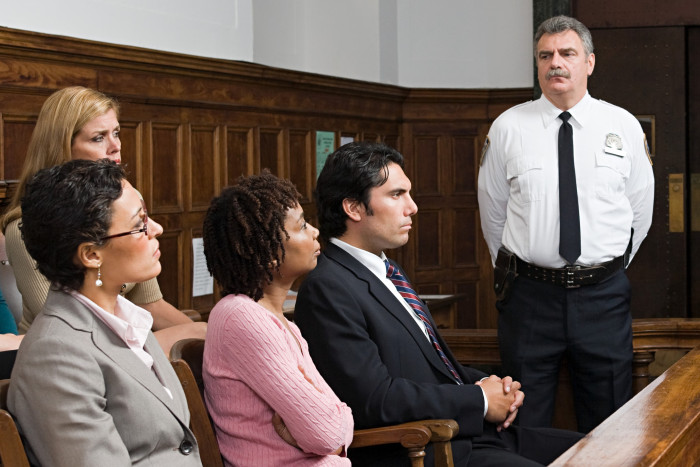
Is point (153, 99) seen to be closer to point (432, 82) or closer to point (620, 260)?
point (620, 260)

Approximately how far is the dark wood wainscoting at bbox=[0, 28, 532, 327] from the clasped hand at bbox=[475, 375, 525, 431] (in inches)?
107

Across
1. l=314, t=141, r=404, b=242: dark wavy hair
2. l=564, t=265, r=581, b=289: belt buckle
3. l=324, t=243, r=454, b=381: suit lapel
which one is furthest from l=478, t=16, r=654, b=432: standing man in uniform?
l=314, t=141, r=404, b=242: dark wavy hair

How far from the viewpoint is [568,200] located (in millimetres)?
3674

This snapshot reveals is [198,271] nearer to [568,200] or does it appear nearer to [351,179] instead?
[568,200]

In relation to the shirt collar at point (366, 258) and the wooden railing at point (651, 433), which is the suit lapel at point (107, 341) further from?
the shirt collar at point (366, 258)

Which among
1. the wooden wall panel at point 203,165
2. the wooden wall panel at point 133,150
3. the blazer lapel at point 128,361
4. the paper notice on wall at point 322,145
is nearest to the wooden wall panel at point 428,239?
the paper notice on wall at point 322,145

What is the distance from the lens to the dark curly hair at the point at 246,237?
8.05 feet

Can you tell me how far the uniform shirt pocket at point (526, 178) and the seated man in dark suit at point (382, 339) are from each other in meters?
0.87

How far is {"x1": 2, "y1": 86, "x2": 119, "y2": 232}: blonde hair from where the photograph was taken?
118 inches

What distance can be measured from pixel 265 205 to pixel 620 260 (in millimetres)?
1718

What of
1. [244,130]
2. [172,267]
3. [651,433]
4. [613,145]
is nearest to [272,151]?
[244,130]

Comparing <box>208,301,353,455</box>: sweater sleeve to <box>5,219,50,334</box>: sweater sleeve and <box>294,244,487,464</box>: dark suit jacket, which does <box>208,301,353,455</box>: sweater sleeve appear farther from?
<box>5,219,50,334</box>: sweater sleeve

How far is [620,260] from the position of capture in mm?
3693

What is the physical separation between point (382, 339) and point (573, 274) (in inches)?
43.2
